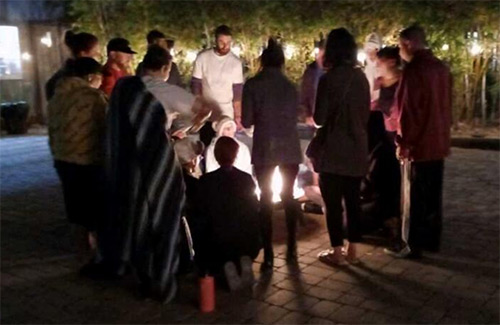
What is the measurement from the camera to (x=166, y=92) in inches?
183

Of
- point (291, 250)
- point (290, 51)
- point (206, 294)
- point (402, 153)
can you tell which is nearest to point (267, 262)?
point (291, 250)

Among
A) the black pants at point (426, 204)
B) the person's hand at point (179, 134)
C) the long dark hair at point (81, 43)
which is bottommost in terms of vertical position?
the black pants at point (426, 204)

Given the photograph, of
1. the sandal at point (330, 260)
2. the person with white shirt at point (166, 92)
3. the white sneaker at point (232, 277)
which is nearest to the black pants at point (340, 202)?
the sandal at point (330, 260)

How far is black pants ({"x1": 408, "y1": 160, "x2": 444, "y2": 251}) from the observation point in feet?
16.8

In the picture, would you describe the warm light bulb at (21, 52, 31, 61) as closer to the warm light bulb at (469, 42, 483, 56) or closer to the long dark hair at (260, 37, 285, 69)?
the warm light bulb at (469, 42, 483, 56)

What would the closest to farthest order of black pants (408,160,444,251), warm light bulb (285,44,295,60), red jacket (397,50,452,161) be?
red jacket (397,50,452,161)
black pants (408,160,444,251)
warm light bulb (285,44,295,60)

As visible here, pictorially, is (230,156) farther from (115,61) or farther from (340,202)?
(115,61)

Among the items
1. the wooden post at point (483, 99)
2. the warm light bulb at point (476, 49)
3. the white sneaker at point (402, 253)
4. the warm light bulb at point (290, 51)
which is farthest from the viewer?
the warm light bulb at point (290, 51)

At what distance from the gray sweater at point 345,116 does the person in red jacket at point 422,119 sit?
1.26ft

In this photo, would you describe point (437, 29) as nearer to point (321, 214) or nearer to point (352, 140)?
point (321, 214)

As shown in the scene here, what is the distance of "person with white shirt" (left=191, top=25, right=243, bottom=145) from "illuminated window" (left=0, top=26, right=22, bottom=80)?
1033 cm

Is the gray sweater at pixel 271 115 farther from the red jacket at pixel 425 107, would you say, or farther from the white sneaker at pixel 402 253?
the white sneaker at pixel 402 253

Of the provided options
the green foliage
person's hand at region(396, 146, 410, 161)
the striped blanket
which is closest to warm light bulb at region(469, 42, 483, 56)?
the green foliage

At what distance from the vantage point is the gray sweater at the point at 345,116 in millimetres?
4695
